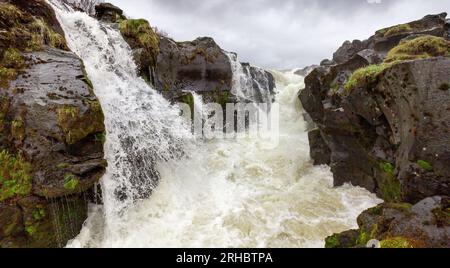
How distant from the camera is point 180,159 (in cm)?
990

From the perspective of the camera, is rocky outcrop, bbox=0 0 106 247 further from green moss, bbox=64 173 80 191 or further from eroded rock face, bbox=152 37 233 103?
eroded rock face, bbox=152 37 233 103

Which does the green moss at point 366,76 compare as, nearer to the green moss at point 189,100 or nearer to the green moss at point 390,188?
the green moss at point 390,188

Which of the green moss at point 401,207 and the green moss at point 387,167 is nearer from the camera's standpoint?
the green moss at point 401,207

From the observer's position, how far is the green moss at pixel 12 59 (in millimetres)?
6012

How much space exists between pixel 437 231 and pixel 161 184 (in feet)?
22.0

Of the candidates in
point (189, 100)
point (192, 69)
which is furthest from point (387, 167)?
point (192, 69)

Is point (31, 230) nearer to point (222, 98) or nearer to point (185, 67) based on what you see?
point (185, 67)

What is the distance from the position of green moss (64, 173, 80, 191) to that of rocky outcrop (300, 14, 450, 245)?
17.7 ft

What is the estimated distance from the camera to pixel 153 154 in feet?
27.7

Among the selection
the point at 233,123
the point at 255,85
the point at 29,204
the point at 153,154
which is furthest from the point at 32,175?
the point at 255,85

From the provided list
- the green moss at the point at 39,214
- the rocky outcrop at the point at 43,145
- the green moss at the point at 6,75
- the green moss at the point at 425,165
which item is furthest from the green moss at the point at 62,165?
the green moss at the point at 425,165

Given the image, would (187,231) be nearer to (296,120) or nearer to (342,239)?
(342,239)

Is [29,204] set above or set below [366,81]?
below

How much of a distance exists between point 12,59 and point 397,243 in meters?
8.26
